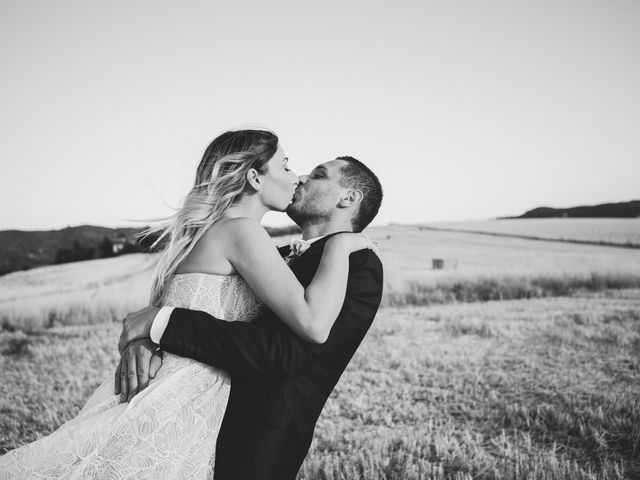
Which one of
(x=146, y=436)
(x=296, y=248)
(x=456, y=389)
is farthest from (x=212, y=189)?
(x=456, y=389)

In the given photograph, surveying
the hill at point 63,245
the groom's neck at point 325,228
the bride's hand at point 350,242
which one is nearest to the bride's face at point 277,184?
the groom's neck at point 325,228

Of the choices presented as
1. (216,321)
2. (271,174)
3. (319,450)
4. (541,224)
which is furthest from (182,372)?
(541,224)

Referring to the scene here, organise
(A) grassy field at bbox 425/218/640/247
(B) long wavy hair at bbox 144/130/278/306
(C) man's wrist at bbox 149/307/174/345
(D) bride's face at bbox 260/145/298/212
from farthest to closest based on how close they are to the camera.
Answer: (A) grassy field at bbox 425/218/640/247 → (D) bride's face at bbox 260/145/298/212 → (B) long wavy hair at bbox 144/130/278/306 → (C) man's wrist at bbox 149/307/174/345

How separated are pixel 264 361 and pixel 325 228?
4.19 ft

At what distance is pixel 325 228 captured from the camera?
320 centimetres

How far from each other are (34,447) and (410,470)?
3.09 metres

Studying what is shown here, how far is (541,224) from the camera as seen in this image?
175ft

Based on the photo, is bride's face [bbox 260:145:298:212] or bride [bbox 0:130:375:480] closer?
bride [bbox 0:130:375:480]

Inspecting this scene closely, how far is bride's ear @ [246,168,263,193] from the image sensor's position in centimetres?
268

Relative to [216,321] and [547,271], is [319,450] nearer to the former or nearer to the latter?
[216,321]

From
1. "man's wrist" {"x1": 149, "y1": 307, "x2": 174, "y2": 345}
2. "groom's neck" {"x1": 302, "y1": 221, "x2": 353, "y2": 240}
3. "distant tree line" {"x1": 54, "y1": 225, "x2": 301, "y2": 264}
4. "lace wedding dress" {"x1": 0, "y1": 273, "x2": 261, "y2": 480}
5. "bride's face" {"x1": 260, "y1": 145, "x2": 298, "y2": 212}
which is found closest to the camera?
"lace wedding dress" {"x1": 0, "y1": 273, "x2": 261, "y2": 480}

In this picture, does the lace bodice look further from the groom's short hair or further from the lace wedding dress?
the groom's short hair

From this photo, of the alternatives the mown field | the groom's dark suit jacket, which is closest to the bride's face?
the groom's dark suit jacket

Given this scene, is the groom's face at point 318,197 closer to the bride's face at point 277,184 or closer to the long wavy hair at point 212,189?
the bride's face at point 277,184
